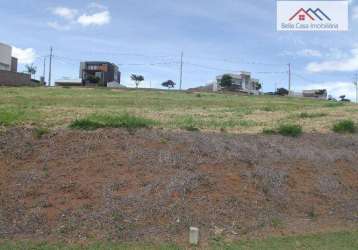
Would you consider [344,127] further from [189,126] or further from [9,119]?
[9,119]

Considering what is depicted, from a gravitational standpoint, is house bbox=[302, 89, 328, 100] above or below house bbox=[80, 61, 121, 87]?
below

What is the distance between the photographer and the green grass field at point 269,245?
6.51 metres

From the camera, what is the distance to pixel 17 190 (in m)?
7.83

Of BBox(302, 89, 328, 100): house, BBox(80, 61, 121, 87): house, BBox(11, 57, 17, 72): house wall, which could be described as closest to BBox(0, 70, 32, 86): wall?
BBox(11, 57, 17, 72): house wall

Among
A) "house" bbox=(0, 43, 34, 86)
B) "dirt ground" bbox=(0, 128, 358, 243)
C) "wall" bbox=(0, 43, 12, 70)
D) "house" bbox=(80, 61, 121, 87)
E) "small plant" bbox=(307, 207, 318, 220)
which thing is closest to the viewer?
"dirt ground" bbox=(0, 128, 358, 243)

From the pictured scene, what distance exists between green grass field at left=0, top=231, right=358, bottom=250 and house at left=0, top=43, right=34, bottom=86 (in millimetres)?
35560

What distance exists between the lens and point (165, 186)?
817 cm

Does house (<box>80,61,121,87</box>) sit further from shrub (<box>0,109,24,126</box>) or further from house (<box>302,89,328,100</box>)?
shrub (<box>0,109,24,126</box>)

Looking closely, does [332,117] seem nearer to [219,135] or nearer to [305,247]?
[219,135]

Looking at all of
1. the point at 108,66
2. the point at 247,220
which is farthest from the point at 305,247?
the point at 108,66

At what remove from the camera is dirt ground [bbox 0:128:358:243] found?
7.24 meters

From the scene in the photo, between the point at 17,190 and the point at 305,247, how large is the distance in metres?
4.39

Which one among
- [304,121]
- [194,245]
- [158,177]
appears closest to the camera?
[194,245]

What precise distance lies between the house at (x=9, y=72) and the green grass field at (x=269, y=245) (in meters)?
35.6
